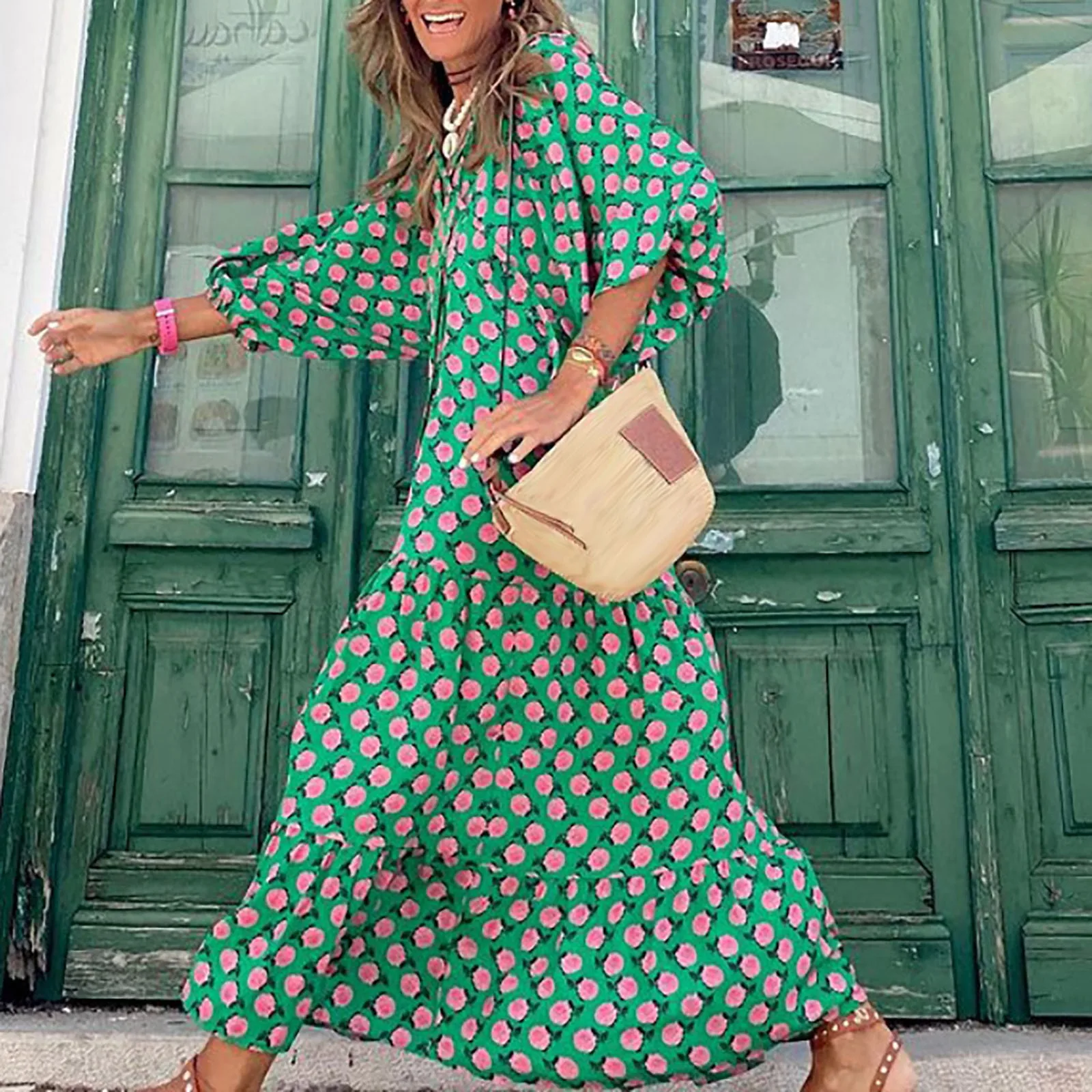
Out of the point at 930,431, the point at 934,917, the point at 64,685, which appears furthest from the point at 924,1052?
the point at 64,685

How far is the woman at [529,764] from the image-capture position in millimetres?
1706

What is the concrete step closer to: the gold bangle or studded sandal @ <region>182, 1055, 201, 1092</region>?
studded sandal @ <region>182, 1055, 201, 1092</region>

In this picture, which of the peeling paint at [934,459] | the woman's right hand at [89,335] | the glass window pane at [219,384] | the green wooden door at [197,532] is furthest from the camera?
the glass window pane at [219,384]

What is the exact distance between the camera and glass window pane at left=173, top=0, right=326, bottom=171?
10.00 ft

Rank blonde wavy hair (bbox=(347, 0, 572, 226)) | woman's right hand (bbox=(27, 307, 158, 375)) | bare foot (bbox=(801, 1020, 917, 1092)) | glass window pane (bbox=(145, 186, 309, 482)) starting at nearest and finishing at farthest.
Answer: bare foot (bbox=(801, 1020, 917, 1092)), blonde wavy hair (bbox=(347, 0, 572, 226)), woman's right hand (bbox=(27, 307, 158, 375)), glass window pane (bbox=(145, 186, 309, 482))

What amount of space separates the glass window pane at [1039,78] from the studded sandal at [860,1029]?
6.62 ft

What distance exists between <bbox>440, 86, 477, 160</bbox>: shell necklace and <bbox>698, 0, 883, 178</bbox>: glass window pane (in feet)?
3.78

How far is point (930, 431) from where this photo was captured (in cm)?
279

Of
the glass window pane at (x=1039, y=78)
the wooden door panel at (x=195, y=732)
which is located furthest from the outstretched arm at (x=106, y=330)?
the glass window pane at (x=1039, y=78)

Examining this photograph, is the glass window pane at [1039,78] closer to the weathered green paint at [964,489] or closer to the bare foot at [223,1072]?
the weathered green paint at [964,489]

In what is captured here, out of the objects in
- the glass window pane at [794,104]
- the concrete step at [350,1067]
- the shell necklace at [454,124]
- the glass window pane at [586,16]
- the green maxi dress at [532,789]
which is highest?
the glass window pane at [586,16]

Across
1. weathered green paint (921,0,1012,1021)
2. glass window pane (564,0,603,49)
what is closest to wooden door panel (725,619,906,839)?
weathered green paint (921,0,1012,1021)

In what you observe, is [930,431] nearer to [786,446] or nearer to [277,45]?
[786,446]

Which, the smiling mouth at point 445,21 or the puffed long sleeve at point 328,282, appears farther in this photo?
the puffed long sleeve at point 328,282
